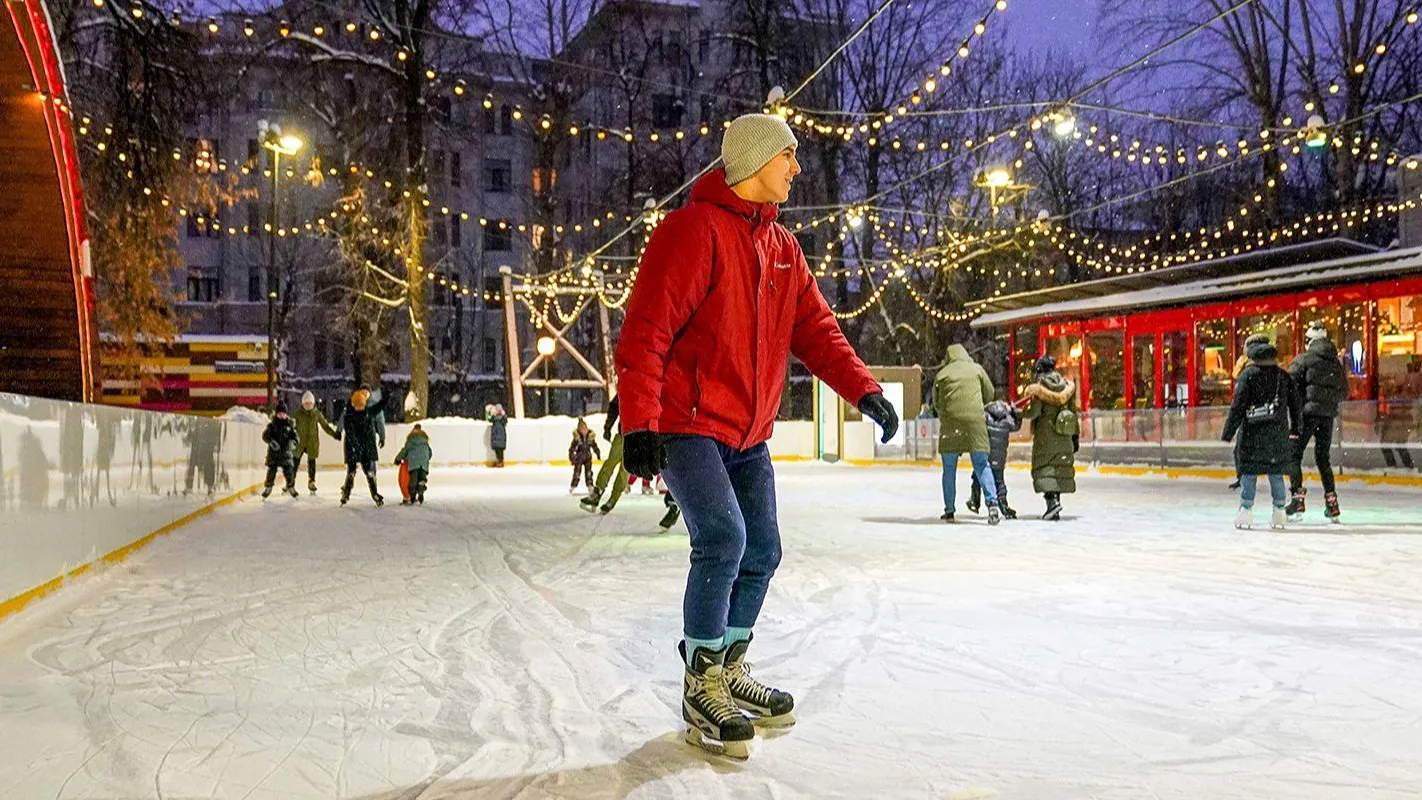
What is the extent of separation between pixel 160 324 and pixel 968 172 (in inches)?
823

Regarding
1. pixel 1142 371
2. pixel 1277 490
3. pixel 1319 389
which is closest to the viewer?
pixel 1277 490

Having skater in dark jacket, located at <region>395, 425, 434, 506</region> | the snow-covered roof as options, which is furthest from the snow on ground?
the snow-covered roof

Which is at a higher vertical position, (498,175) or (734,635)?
(498,175)

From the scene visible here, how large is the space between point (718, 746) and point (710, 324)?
1056 millimetres

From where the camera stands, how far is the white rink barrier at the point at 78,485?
509 centimetres

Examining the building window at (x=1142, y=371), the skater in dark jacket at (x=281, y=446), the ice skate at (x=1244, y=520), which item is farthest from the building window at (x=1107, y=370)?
the skater in dark jacket at (x=281, y=446)

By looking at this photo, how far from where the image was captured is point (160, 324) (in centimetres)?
2119

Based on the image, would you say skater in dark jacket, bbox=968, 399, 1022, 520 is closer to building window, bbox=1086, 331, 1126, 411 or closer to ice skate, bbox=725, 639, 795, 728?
ice skate, bbox=725, 639, 795, 728

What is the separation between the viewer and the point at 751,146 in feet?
9.93

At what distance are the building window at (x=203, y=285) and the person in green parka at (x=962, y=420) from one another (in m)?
39.2

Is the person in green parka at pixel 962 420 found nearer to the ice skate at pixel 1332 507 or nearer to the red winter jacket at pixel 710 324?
the ice skate at pixel 1332 507

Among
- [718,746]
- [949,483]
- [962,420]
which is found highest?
[962,420]

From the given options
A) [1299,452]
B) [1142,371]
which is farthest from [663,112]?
[1299,452]

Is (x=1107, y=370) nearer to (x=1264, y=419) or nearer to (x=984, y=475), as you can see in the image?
(x=984, y=475)
